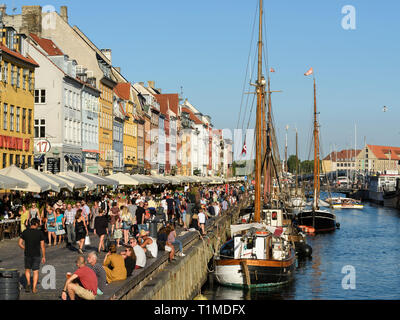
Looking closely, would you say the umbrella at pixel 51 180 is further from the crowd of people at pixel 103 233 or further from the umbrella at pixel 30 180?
the crowd of people at pixel 103 233

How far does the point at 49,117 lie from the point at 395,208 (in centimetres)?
7277

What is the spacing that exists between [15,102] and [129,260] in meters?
33.3

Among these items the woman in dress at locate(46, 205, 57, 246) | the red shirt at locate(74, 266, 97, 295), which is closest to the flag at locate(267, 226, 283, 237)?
the woman in dress at locate(46, 205, 57, 246)

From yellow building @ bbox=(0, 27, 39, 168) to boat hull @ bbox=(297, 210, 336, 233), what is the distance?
25.7m

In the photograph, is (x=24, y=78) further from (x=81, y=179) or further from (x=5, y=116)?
(x=81, y=179)

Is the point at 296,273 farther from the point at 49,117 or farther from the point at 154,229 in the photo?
the point at 49,117

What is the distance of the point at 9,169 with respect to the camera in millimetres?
31453

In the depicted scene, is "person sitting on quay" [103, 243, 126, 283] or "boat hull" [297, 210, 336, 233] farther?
"boat hull" [297, 210, 336, 233]

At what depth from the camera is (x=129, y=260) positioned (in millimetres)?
20031

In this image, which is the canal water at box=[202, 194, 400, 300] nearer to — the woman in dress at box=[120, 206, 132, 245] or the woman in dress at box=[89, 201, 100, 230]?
the woman in dress at box=[120, 206, 132, 245]

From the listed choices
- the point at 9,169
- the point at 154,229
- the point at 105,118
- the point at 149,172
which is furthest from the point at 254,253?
the point at 149,172

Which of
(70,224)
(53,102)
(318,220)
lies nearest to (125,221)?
(70,224)

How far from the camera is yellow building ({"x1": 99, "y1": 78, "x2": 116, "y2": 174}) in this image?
3083 inches
